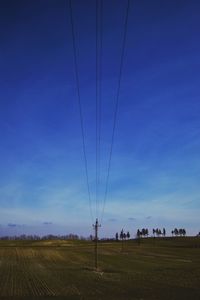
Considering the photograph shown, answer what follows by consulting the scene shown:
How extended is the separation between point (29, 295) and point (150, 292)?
8278 millimetres

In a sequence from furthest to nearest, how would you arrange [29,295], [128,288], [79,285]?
[79,285] → [128,288] → [29,295]

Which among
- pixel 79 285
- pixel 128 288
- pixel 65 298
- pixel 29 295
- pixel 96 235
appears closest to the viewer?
pixel 65 298

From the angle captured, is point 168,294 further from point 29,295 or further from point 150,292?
point 29,295

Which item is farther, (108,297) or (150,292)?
(150,292)

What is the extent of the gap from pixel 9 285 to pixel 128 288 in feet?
32.7

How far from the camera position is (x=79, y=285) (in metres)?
37.1

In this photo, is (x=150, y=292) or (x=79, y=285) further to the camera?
(x=79, y=285)

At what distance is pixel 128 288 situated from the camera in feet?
113

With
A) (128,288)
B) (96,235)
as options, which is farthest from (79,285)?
(96,235)

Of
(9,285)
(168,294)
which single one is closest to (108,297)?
(168,294)

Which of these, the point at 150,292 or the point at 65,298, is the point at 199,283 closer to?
the point at 150,292

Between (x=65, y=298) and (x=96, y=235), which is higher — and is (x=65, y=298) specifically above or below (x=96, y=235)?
below

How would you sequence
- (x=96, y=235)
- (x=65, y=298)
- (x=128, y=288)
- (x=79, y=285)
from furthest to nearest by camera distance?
(x=96, y=235) < (x=79, y=285) < (x=128, y=288) < (x=65, y=298)

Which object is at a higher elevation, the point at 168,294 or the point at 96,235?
the point at 96,235
